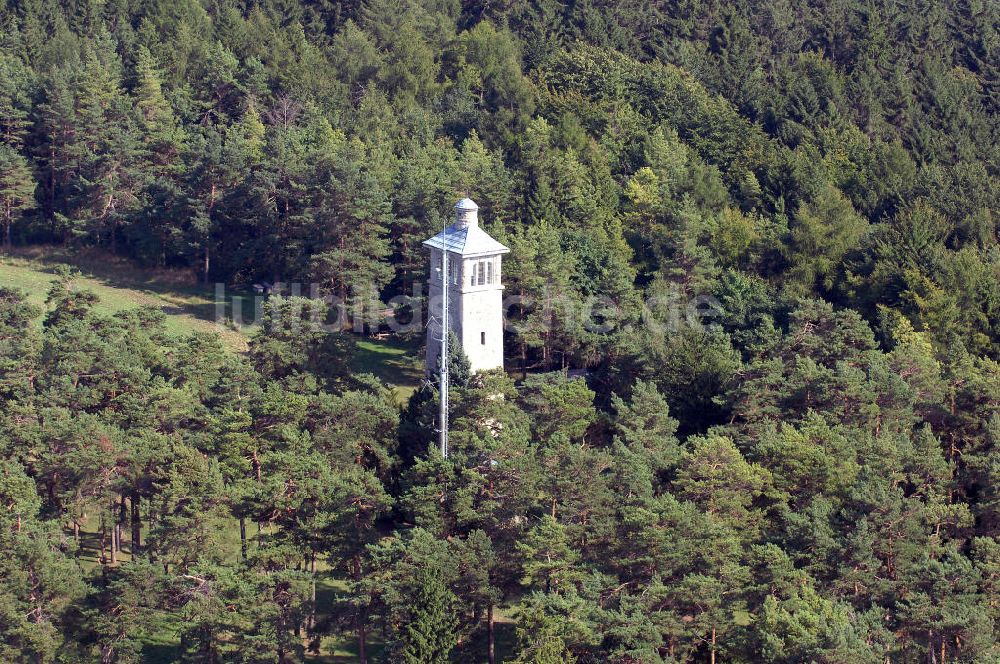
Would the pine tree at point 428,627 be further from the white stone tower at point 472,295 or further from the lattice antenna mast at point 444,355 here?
the white stone tower at point 472,295

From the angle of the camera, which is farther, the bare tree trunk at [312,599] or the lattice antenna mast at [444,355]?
the lattice antenna mast at [444,355]

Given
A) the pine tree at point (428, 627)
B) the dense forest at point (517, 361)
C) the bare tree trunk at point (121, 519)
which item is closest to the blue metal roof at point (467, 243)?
the dense forest at point (517, 361)

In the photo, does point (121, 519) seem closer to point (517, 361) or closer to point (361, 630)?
point (361, 630)

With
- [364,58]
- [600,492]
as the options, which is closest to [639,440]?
[600,492]

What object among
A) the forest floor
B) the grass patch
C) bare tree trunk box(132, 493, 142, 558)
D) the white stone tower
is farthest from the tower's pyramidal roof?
bare tree trunk box(132, 493, 142, 558)

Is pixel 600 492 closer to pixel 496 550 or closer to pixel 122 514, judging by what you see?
pixel 496 550
